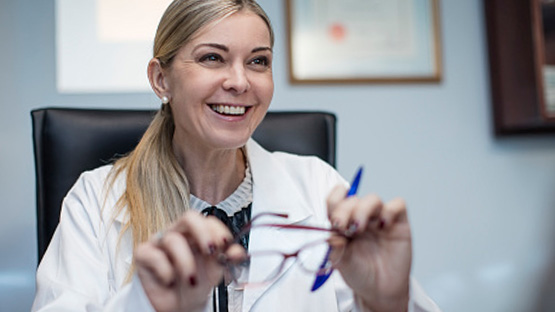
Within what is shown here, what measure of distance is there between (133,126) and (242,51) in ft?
1.18

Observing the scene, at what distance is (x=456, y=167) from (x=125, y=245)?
1.12 meters

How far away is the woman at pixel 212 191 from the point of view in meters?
0.74

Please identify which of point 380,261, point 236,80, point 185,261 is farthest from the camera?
point 236,80

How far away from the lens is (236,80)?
99cm

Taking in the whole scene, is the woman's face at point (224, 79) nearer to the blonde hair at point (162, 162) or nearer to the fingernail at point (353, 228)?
the blonde hair at point (162, 162)

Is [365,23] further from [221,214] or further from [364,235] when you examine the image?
[364,235]

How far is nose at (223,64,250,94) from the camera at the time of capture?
3.25 ft

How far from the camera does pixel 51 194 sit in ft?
3.66

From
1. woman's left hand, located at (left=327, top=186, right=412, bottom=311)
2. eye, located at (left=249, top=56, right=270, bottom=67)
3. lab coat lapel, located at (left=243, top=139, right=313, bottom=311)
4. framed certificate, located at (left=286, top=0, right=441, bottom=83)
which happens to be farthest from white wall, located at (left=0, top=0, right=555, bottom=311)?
woman's left hand, located at (left=327, top=186, right=412, bottom=311)

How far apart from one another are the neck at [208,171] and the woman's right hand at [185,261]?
48 centimetres

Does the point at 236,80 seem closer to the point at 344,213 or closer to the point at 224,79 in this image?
the point at 224,79

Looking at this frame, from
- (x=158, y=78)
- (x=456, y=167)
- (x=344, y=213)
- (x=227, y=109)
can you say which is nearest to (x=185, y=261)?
(x=344, y=213)

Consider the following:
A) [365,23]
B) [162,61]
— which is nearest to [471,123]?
[365,23]

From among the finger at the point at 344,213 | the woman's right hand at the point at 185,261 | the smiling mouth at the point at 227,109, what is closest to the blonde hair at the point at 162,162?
the smiling mouth at the point at 227,109
